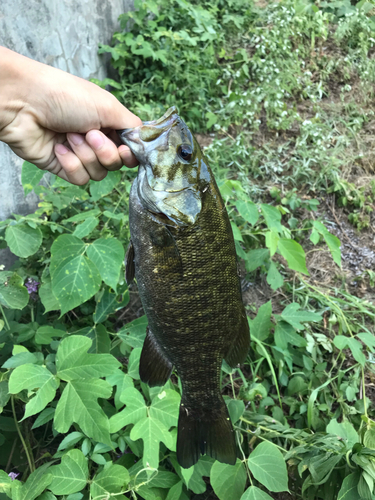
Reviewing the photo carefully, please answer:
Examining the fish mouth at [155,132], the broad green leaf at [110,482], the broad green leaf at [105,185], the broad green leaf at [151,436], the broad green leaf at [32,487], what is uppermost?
the fish mouth at [155,132]

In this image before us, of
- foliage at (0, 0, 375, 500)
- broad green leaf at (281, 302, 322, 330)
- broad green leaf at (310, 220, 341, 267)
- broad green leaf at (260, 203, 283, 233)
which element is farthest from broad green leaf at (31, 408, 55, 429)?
broad green leaf at (310, 220, 341, 267)

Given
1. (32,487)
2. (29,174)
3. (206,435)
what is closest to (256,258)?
(206,435)

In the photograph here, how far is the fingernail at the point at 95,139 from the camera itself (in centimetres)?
139

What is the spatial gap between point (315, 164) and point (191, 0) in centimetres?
322

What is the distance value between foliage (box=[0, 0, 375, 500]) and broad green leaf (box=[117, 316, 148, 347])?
0.03 feet

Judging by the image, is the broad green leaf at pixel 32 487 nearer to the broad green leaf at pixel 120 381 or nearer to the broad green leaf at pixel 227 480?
the broad green leaf at pixel 120 381

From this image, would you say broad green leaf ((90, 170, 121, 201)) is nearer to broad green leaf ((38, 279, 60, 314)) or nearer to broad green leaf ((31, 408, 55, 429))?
broad green leaf ((38, 279, 60, 314))

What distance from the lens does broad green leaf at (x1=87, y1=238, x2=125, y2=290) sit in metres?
1.53

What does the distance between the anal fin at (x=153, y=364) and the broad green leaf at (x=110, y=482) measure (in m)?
0.34

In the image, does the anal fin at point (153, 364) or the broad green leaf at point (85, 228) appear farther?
the broad green leaf at point (85, 228)

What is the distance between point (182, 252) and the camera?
1214 mm

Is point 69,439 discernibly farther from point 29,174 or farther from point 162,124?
point 162,124

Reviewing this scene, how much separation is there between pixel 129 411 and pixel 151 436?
0.46 ft

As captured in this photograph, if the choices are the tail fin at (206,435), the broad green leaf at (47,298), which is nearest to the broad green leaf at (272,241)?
the tail fin at (206,435)
